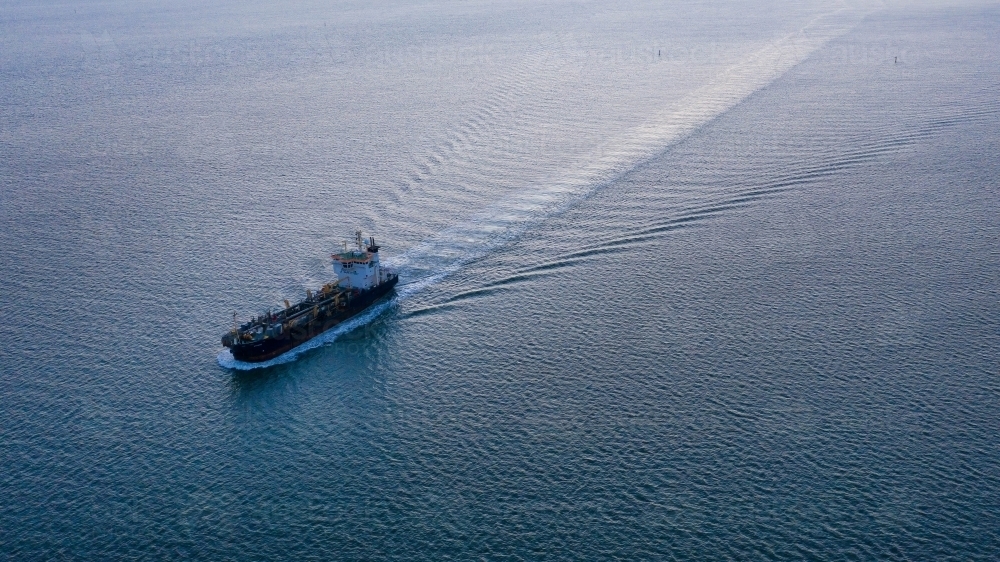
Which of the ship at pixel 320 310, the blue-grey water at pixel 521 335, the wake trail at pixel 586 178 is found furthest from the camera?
the wake trail at pixel 586 178

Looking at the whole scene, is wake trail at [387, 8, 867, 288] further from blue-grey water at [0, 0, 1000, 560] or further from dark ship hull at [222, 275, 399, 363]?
dark ship hull at [222, 275, 399, 363]

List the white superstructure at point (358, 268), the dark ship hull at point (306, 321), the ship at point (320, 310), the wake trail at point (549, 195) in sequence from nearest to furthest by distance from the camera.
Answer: the dark ship hull at point (306, 321)
the ship at point (320, 310)
the white superstructure at point (358, 268)
the wake trail at point (549, 195)

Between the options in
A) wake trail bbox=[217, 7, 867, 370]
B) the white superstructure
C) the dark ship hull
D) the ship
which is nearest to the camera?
the dark ship hull

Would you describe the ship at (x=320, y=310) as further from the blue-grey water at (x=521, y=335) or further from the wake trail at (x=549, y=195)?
the blue-grey water at (x=521, y=335)

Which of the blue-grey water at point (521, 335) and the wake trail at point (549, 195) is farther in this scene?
the wake trail at point (549, 195)

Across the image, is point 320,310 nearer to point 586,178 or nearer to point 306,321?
point 306,321

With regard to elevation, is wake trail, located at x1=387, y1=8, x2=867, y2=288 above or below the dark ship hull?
above

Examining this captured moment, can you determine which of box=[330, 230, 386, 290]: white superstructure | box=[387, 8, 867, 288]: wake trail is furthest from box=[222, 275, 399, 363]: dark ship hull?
box=[387, 8, 867, 288]: wake trail

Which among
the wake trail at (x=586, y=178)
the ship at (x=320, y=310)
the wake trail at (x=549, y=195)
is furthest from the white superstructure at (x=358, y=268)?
the wake trail at (x=586, y=178)

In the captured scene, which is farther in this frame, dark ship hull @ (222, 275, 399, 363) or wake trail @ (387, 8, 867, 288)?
wake trail @ (387, 8, 867, 288)
